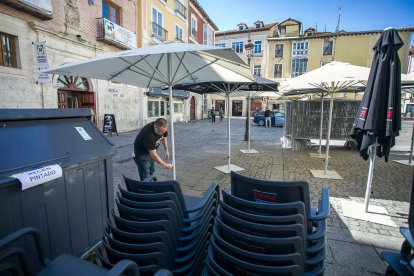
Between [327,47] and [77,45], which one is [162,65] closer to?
[77,45]

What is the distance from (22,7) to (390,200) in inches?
484

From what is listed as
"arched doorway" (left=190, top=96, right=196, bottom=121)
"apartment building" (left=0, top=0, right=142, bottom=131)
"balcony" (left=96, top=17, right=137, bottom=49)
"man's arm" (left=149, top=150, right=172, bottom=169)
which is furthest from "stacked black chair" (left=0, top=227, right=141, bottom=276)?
"arched doorway" (left=190, top=96, right=196, bottom=121)

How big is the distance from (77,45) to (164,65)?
9153 mm

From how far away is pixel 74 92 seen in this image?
472 inches

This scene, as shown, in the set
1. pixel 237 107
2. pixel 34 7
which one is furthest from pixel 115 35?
pixel 237 107

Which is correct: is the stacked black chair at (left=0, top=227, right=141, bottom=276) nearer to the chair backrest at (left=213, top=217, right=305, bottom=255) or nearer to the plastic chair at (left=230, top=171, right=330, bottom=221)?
the chair backrest at (left=213, top=217, right=305, bottom=255)

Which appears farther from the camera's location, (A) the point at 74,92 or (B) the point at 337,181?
(A) the point at 74,92

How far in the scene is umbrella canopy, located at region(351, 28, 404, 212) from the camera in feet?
10.4

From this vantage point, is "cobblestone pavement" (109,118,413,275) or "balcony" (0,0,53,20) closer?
"cobblestone pavement" (109,118,413,275)

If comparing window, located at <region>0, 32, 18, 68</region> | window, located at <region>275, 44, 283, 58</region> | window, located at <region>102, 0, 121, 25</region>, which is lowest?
window, located at <region>0, 32, 18, 68</region>

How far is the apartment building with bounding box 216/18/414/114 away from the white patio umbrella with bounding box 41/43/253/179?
3118cm

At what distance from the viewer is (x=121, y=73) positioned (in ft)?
14.1

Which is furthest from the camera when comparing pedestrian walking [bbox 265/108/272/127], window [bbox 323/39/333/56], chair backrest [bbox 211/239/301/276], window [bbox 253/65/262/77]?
window [bbox 253/65/262/77]

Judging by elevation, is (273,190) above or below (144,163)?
above
